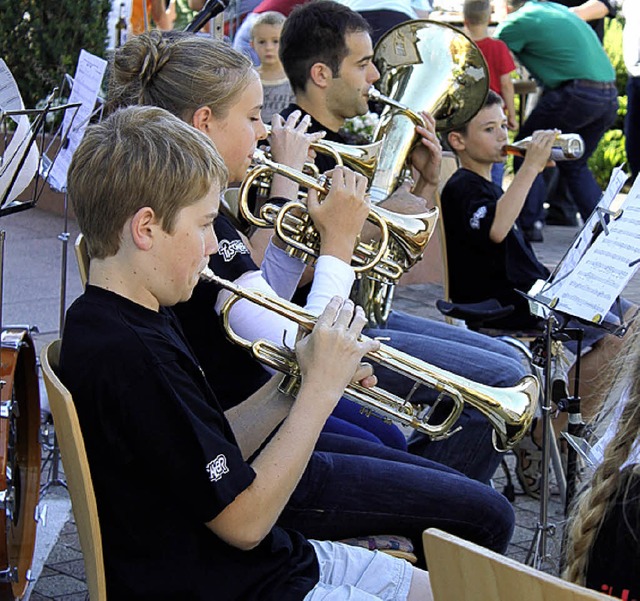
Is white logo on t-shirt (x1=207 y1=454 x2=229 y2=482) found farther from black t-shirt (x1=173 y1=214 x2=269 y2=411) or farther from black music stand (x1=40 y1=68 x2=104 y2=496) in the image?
black music stand (x1=40 y1=68 x2=104 y2=496)

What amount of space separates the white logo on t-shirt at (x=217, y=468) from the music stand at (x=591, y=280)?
45.0 inches

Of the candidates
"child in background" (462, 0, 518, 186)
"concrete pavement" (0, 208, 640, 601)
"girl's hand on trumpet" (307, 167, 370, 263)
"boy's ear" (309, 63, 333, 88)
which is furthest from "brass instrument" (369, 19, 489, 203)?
"child in background" (462, 0, 518, 186)

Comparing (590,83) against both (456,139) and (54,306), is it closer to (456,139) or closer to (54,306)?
(456,139)

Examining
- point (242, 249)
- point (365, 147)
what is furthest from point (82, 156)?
point (365, 147)

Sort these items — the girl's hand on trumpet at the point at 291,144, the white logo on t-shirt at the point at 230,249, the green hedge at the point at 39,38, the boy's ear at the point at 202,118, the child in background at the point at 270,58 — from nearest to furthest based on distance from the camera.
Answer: the white logo on t-shirt at the point at 230,249 → the boy's ear at the point at 202,118 → the girl's hand on trumpet at the point at 291,144 → the child in background at the point at 270,58 → the green hedge at the point at 39,38

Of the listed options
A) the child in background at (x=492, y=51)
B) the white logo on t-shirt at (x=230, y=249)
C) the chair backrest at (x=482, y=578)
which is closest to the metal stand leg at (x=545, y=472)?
the white logo on t-shirt at (x=230, y=249)

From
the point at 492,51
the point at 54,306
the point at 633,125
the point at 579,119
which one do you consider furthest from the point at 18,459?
the point at 633,125

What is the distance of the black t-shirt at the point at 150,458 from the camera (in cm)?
160

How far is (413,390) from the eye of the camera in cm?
230

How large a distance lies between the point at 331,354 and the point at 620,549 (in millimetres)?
671

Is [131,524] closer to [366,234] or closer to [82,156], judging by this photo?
[82,156]

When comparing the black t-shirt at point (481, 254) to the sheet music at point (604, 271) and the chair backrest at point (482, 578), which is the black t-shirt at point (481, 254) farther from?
the chair backrest at point (482, 578)

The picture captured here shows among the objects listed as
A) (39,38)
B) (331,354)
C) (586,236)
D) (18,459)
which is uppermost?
(586,236)

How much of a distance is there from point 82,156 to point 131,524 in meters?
0.60
